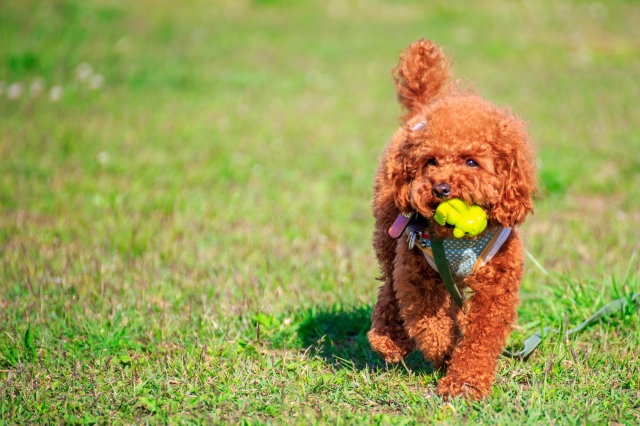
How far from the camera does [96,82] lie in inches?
362

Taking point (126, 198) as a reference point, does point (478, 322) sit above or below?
above

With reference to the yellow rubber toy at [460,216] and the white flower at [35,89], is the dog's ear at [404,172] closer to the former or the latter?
the yellow rubber toy at [460,216]

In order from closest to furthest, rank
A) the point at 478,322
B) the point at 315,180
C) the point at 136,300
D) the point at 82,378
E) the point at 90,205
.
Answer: the point at 478,322, the point at 82,378, the point at 136,300, the point at 90,205, the point at 315,180

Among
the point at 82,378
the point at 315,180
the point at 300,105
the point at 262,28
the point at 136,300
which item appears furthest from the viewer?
the point at 262,28

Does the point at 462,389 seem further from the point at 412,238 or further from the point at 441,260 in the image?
the point at 412,238

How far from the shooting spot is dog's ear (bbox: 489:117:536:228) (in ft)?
9.30

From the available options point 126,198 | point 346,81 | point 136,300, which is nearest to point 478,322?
point 136,300

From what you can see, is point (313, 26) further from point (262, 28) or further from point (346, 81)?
point (346, 81)

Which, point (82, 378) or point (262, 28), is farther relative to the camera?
point (262, 28)

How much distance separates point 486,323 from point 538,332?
0.70 meters

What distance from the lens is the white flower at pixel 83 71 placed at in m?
9.30

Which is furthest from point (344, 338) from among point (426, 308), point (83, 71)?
point (83, 71)

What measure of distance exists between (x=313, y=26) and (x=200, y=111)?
7.13 m

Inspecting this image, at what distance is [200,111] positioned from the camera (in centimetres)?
903
